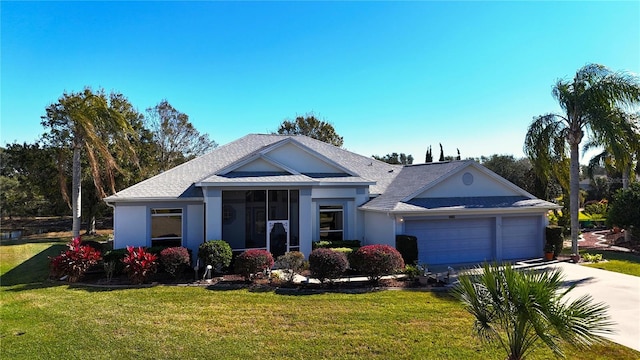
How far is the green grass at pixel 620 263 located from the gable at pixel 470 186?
5058 millimetres

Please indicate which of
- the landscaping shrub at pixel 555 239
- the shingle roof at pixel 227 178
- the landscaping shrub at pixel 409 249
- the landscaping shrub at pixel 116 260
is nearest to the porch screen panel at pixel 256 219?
the shingle roof at pixel 227 178

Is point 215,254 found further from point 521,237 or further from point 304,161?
point 521,237

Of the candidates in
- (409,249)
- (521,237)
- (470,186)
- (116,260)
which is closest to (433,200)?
(470,186)

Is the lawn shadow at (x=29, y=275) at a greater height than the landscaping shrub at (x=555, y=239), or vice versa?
the landscaping shrub at (x=555, y=239)

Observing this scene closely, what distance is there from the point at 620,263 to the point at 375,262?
13902 millimetres

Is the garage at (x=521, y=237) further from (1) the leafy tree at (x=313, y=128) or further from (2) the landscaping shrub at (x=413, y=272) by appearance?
(1) the leafy tree at (x=313, y=128)

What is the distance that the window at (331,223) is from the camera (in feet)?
65.1

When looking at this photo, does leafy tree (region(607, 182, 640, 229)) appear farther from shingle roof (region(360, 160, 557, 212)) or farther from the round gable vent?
the round gable vent

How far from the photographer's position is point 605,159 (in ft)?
108

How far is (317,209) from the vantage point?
64.1 ft

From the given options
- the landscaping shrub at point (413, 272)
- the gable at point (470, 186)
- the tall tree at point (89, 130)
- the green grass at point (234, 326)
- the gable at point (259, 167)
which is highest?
the tall tree at point (89, 130)

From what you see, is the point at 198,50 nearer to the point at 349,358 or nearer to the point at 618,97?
the point at 349,358

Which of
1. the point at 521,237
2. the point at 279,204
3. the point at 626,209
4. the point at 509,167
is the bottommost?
the point at 521,237

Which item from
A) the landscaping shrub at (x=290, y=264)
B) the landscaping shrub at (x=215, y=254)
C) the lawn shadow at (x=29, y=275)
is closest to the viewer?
the landscaping shrub at (x=290, y=264)
